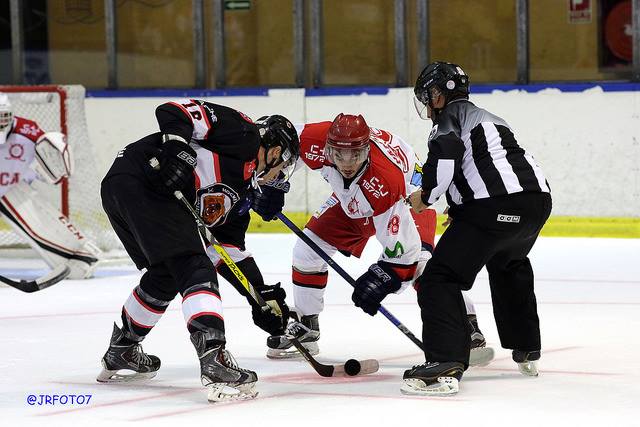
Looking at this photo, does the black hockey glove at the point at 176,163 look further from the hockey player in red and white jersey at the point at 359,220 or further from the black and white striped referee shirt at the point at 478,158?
the black and white striped referee shirt at the point at 478,158

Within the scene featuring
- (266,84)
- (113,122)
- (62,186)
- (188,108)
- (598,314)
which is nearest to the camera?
(188,108)

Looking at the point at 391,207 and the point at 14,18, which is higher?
the point at 14,18

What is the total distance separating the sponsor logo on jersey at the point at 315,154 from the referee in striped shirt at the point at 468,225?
398mm

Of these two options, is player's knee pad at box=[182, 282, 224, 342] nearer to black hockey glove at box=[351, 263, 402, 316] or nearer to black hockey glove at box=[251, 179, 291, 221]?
black hockey glove at box=[351, 263, 402, 316]

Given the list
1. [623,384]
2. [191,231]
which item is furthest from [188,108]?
[623,384]

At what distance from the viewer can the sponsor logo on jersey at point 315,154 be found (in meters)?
4.50

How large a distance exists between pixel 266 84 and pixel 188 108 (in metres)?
6.07

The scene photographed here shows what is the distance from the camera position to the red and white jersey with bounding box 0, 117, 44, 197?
23.0 feet

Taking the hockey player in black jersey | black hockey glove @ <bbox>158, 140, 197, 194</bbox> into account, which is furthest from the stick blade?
black hockey glove @ <bbox>158, 140, 197, 194</bbox>

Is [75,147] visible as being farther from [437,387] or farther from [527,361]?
[437,387]

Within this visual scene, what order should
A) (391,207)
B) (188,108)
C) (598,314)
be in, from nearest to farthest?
(188,108) < (391,207) < (598,314)

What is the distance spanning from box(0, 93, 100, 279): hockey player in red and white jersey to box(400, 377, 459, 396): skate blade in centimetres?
341

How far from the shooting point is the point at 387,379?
167 inches

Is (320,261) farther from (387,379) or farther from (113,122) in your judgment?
(113,122)
